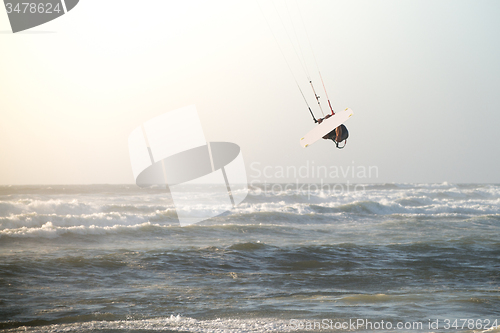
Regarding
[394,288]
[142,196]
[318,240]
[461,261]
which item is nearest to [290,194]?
[142,196]

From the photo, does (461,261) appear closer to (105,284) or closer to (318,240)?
(318,240)

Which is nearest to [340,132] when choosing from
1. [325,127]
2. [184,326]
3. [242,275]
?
[325,127]

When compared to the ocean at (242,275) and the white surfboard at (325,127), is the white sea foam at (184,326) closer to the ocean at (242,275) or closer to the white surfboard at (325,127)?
the ocean at (242,275)

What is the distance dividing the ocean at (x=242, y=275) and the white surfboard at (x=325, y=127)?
2.68 meters

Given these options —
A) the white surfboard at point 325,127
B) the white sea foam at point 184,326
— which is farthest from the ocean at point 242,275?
the white surfboard at point 325,127

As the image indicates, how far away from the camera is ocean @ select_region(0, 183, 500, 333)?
5.68 metres

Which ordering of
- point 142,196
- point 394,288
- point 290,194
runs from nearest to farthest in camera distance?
point 394,288, point 142,196, point 290,194

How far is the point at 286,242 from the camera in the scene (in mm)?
12375

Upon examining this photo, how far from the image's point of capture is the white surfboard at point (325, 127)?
615 centimetres

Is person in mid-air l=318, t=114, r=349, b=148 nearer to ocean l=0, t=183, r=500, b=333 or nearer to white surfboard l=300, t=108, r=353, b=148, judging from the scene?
white surfboard l=300, t=108, r=353, b=148

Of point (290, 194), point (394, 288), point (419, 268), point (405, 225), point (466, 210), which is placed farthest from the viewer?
point (290, 194)

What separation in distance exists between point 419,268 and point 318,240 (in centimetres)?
407

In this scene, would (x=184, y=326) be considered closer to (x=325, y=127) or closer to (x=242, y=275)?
(x=242, y=275)

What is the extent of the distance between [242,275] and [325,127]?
13.4 ft
